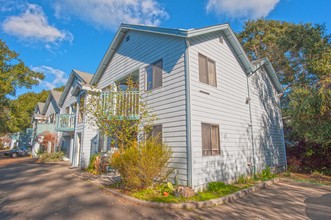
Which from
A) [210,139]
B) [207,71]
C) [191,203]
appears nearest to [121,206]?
[191,203]

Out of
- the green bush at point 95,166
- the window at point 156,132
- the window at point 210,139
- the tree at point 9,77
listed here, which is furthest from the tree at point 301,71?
the tree at point 9,77

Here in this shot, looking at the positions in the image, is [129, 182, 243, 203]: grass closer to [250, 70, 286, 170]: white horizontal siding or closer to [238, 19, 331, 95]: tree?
[250, 70, 286, 170]: white horizontal siding

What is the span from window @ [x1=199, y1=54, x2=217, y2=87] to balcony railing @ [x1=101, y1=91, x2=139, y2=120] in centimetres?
342

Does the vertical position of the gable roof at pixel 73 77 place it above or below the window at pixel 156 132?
above

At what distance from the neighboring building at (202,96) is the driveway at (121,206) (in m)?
1.71

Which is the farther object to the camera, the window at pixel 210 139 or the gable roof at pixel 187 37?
the gable roof at pixel 187 37

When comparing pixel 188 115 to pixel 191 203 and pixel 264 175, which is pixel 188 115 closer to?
pixel 191 203

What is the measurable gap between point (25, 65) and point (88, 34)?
12965mm

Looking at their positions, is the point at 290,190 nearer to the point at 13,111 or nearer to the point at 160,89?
the point at 160,89

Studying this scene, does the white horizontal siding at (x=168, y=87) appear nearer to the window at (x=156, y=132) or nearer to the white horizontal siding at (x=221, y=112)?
the window at (x=156, y=132)

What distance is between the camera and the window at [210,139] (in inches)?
312

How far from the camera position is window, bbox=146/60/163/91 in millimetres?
9266

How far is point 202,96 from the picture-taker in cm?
820

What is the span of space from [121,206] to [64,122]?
13306mm
